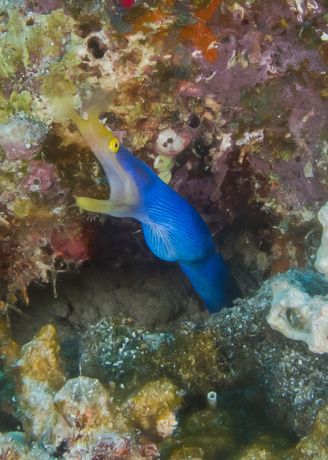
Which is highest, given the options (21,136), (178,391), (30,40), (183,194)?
(30,40)

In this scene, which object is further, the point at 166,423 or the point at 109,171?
the point at 109,171

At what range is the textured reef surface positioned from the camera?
1.98 metres

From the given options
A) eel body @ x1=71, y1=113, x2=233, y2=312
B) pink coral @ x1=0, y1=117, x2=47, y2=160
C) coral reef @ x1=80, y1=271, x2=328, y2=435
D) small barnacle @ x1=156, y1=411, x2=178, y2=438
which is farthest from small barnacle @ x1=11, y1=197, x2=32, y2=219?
small barnacle @ x1=156, y1=411, x2=178, y2=438

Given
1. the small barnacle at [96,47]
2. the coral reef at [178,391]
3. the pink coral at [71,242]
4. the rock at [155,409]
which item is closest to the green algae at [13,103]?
the small barnacle at [96,47]

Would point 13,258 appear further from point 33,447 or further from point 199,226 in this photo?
point 33,447

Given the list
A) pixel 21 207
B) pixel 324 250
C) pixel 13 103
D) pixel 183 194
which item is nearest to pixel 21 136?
pixel 13 103

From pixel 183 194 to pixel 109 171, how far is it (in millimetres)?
1284

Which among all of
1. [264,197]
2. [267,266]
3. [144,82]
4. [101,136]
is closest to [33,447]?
[101,136]

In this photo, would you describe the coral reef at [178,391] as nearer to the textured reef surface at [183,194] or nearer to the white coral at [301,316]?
the textured reef surface at [183,194]

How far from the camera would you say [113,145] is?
7.70 feet

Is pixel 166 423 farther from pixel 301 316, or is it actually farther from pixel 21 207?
pixel 21 207

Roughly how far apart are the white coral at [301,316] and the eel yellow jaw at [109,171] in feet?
3.03

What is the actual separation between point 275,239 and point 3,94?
236cm

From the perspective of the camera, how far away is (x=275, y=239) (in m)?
4.03
